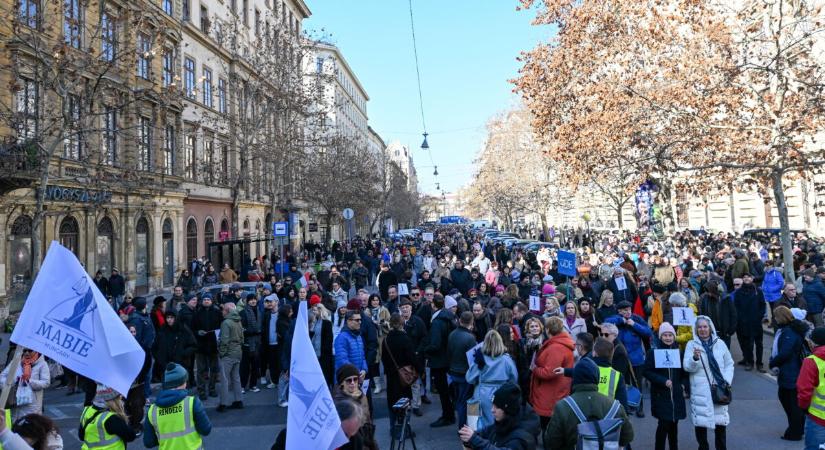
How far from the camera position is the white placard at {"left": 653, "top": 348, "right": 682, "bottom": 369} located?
6.01m

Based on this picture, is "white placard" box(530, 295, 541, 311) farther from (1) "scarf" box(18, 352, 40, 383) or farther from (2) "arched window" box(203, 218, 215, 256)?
(2) "arched window" box(203, 218, 215, 256)

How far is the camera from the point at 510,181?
5047cm

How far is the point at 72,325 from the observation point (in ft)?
12.7

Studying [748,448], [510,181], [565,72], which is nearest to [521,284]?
[748,448]

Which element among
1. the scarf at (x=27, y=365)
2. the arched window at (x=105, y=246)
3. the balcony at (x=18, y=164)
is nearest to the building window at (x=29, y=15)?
the balcony at (x=18, y=164)

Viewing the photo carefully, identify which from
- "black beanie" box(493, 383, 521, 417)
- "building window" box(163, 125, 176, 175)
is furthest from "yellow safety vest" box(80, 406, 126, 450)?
"building window" box(163, 125, 176, 175)

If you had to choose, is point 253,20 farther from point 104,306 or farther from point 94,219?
point 104,306

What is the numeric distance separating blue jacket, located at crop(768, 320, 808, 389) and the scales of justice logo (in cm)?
703

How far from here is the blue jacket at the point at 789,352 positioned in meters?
6.80

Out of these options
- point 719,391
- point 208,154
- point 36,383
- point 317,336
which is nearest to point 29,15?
point 36,383

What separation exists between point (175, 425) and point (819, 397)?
569 centimetres

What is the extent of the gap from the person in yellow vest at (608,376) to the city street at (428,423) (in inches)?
77.1

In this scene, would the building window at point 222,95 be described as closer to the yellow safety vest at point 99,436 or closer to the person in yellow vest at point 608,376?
the yellow safety vest at point 99,436

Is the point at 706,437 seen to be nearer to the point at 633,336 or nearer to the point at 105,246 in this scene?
the point at 633,336
